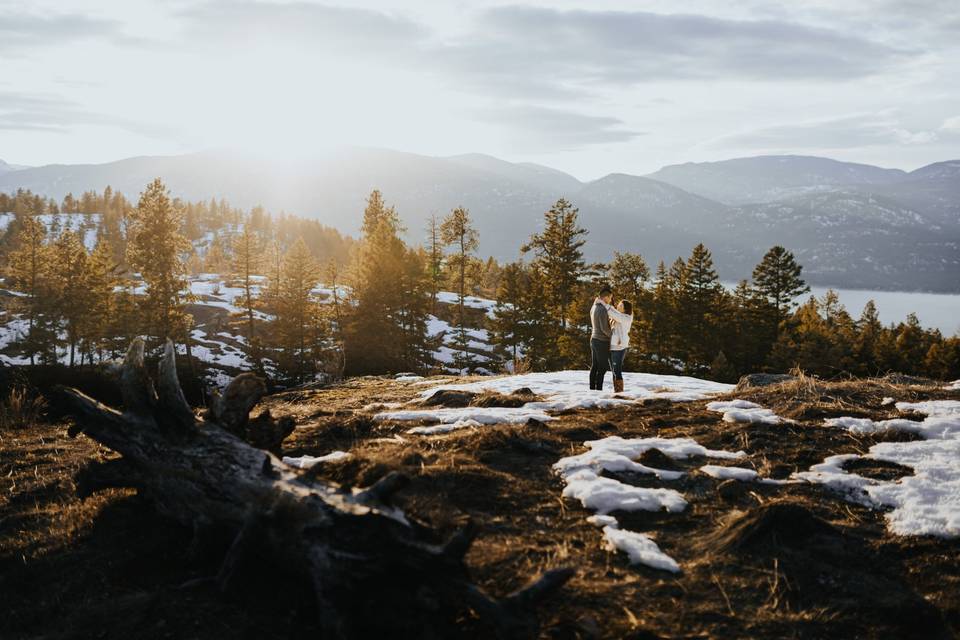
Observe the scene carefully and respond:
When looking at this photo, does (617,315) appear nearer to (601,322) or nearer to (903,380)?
(601,322)

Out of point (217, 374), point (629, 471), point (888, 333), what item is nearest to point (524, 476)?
point (629, 471)

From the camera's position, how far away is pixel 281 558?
3.71 m

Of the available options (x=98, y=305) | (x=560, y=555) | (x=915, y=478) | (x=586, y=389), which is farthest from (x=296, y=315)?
(x=915, y=478)

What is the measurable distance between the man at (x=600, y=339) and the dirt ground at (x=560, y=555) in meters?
4.76

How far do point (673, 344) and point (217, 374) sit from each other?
39394mm

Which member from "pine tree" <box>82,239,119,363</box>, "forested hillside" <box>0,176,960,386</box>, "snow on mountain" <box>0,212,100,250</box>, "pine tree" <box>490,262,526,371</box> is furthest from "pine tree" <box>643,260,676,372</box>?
"snow on mountain" <box>0,212,100,250</box>

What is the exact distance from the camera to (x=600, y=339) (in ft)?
37.6

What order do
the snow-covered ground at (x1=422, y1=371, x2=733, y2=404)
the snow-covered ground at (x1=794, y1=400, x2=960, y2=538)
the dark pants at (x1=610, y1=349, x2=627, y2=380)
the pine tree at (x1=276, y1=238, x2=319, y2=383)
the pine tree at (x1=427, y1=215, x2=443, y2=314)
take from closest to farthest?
the snow-covered ground at (x1=794, y1=400, x2=960, y2=538) → the snow-covered ground at (x1=422, y1=371, x2=733, y2=404) → the dark pants at (x1=610, y1=349, x2=627, y2=380) → the pine tree at (x1=276, y1=238, x2=319, y2=383) → the pine tree at (x1=427, y1=215, x2=443, y2=314)

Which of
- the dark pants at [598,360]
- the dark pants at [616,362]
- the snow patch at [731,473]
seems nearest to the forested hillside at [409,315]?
the dark pants at [598,360]

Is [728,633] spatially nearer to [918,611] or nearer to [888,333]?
[918,611]

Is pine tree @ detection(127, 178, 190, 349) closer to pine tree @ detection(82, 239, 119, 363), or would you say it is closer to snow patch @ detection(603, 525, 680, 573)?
pine tree @ detection(82, 239, 119, 363)

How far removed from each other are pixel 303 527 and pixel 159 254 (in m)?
42.6

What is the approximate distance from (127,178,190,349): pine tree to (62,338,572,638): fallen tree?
38617 mm

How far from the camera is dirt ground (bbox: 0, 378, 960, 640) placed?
3408 millimetres
